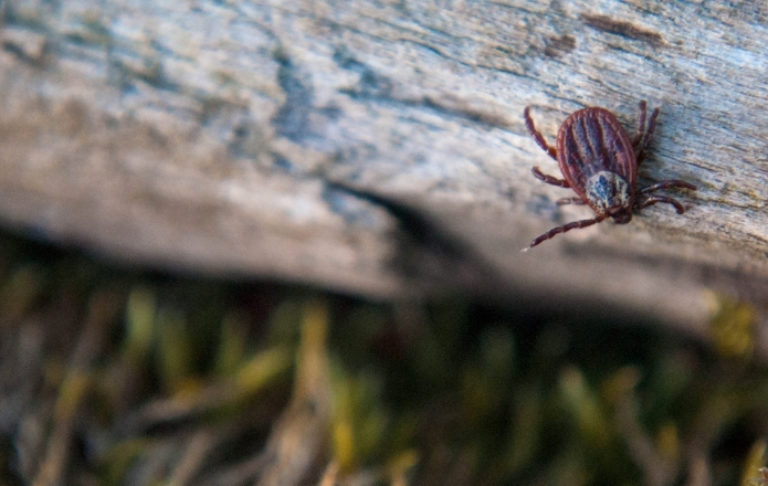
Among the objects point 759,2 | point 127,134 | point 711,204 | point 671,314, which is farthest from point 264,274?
point 759,2

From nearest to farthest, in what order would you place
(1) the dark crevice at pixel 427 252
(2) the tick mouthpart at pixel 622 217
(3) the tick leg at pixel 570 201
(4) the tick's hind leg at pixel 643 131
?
(4) the tick's hind leg at pixel 643 131
(2) the tick mouthpart at pixel 622 217
(3) the tick leg at pixel 570 201
(1) the dark crevice at pixel 427 252

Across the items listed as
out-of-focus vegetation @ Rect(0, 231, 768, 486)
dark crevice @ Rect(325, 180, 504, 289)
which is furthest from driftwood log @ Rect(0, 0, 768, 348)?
out-of-focus vegetation @ Rect(0, 231, 768, 486)

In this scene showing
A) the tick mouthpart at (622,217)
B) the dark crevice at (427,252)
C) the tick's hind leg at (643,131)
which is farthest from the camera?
the dark crevice at (427,252)

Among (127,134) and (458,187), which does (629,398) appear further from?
(127,134)

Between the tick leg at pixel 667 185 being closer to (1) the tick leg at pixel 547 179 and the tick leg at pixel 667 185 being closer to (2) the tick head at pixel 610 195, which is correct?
(2) the tick head at pixel 610 195

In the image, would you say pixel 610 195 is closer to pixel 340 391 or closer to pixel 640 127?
pixel 640 127

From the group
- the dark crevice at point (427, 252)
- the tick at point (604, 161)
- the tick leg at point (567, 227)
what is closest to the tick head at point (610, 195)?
the tick at point (604, 161)

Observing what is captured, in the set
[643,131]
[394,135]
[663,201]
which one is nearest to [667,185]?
[663,201]
